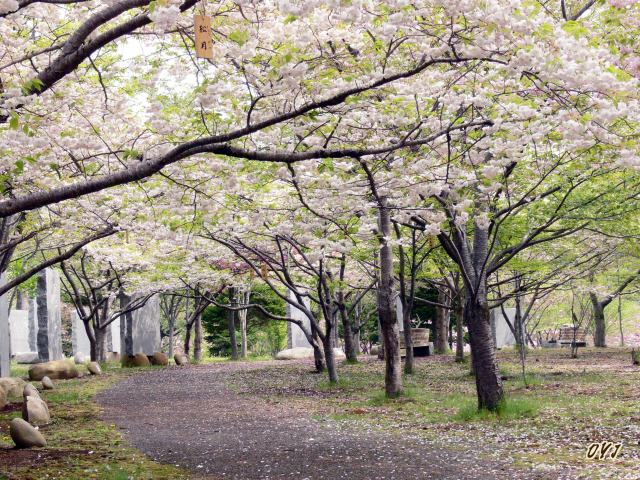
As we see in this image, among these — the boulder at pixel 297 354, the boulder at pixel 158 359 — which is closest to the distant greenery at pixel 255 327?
the boulder at pixel 297 354

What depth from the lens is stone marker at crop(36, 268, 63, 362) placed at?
22562mm

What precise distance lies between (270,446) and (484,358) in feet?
11.1

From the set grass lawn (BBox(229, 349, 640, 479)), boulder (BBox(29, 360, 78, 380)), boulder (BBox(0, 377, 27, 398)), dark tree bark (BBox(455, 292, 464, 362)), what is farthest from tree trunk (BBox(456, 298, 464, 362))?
boulder (BBox(29, 360, 78, 380))

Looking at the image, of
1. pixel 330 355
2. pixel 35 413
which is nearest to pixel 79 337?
pixel 330 355

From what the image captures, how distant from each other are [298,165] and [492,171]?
255cm

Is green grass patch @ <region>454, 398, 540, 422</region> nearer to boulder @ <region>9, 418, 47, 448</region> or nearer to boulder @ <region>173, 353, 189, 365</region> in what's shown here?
boulder @ <region>9, 418, 47, 448</region>

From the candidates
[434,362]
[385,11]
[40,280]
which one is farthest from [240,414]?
[40,280]

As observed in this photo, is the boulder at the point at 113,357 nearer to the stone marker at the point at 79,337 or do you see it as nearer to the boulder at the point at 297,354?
the stone marker at the point at 79,337

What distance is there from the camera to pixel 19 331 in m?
32.5

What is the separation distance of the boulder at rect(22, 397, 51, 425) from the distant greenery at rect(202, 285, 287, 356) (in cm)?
2013

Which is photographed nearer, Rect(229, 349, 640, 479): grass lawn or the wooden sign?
the wooden sign

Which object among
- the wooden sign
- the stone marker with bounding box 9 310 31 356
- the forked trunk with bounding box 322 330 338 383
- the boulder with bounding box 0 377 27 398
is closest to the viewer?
the wooden sign

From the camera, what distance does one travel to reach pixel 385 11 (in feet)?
17.6

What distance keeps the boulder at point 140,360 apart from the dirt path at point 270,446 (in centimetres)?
1249
